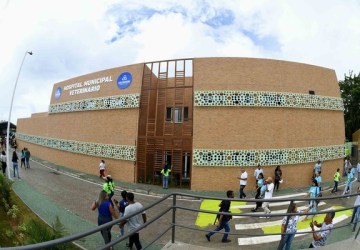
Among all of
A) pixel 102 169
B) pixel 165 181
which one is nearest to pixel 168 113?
pixel 165 181

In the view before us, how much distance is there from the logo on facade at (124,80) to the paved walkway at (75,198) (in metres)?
6.74

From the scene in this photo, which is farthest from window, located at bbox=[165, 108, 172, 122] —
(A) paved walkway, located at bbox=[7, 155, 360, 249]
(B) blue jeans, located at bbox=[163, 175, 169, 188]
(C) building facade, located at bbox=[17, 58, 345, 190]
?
(A) paved walkway, located at bbox=[7, 155, 360, 249]

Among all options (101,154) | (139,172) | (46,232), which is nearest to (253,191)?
(139,172)

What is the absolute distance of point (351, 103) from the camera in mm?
34656

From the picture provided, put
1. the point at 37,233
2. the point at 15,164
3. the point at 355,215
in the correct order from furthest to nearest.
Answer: the point at 15,164
the point at 37,233
the point at 355,215

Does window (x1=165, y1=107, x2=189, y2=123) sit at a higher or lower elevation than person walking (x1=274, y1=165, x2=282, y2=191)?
higher

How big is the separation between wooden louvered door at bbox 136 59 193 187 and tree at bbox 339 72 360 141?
83.6ft

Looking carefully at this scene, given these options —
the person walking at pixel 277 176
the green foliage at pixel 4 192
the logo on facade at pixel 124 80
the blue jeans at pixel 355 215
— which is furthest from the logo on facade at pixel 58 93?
the blue jeans at pixel 355 215

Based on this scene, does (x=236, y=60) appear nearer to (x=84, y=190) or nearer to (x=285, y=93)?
(x=285, y=93)

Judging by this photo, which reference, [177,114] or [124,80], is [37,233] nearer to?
[177,114]

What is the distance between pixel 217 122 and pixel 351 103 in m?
25.9

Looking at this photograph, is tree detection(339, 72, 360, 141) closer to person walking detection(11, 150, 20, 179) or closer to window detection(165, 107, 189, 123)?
window detection(165, 107, 189, 123)

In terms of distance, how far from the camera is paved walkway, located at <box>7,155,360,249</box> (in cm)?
534

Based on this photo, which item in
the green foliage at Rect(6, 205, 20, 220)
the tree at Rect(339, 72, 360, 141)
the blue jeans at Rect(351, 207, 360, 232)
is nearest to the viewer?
the blue jeans at Rect(351, 207, 360, 232)
